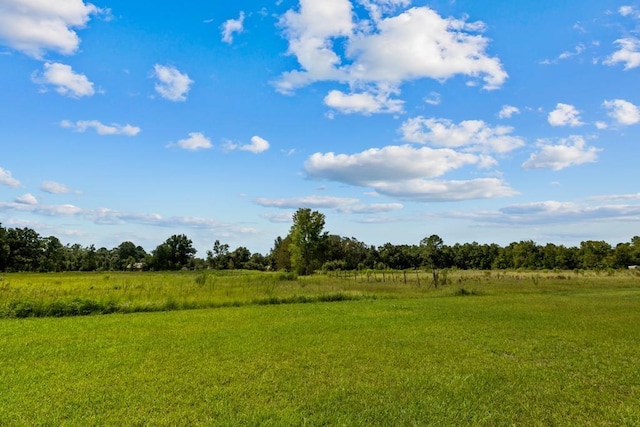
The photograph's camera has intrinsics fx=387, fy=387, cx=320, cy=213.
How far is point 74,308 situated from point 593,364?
19.0m

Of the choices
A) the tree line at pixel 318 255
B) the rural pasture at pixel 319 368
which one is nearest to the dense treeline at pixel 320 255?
the tree line at pixel 318 255

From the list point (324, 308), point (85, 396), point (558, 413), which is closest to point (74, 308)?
point (324, 308)

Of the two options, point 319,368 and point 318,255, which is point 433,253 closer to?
point 318,255

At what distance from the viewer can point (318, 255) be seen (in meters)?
69.4

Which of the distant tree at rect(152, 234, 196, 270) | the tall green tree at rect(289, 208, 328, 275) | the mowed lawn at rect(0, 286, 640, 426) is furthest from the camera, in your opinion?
the distant tree at rect(152, 234, 196, 270)

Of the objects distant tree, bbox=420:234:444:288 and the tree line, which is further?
distant tree, bbox=420:234:444:288

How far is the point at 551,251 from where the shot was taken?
3597 inches

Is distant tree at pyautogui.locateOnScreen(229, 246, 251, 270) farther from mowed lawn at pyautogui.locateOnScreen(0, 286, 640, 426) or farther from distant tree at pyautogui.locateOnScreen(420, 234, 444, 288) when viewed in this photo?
mowed lawn at pyautogui.locateOnScreen(0, 286, 640, 426)

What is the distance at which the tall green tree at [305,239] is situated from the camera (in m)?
67.4

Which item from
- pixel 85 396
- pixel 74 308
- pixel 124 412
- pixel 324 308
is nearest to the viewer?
pixel 124 412

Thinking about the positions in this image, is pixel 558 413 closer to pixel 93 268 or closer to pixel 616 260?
pixel 616 260

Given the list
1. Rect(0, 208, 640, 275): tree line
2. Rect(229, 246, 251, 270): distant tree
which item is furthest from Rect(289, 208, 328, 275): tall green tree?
Rect(229, 246, 251, 270): distant tree

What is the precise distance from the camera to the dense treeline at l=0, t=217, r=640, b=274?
70.8 m

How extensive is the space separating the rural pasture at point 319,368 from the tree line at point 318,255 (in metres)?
52.5
